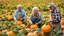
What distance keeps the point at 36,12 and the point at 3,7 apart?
6.52 metres

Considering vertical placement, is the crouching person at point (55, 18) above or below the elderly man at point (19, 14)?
below

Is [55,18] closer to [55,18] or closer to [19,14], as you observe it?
[55,18]

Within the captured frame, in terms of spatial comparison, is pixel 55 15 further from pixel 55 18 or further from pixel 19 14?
pixel 19 14

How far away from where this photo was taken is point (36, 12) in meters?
7.08

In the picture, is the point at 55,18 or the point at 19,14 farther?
the point at 19,14

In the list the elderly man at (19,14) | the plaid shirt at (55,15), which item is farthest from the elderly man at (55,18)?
the elderly man at (19,14)

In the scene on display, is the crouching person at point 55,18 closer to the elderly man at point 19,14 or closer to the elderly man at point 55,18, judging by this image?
the elderly man at point 55,18

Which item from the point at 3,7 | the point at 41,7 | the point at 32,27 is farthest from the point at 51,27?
the point at 3,7

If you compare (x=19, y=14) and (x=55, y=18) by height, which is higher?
(x=19, y=14)

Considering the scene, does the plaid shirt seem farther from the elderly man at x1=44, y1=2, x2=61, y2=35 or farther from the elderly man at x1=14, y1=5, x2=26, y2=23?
the elderly man at x1=14, y1=5, x2=26, y2=23

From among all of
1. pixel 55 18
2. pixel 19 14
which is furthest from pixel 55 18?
pixel 19 14

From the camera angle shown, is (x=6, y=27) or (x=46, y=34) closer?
(x=46, y=34)

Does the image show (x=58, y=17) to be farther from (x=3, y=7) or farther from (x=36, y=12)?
(x=3, y=7)

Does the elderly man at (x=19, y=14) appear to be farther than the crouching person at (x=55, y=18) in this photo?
Yes
